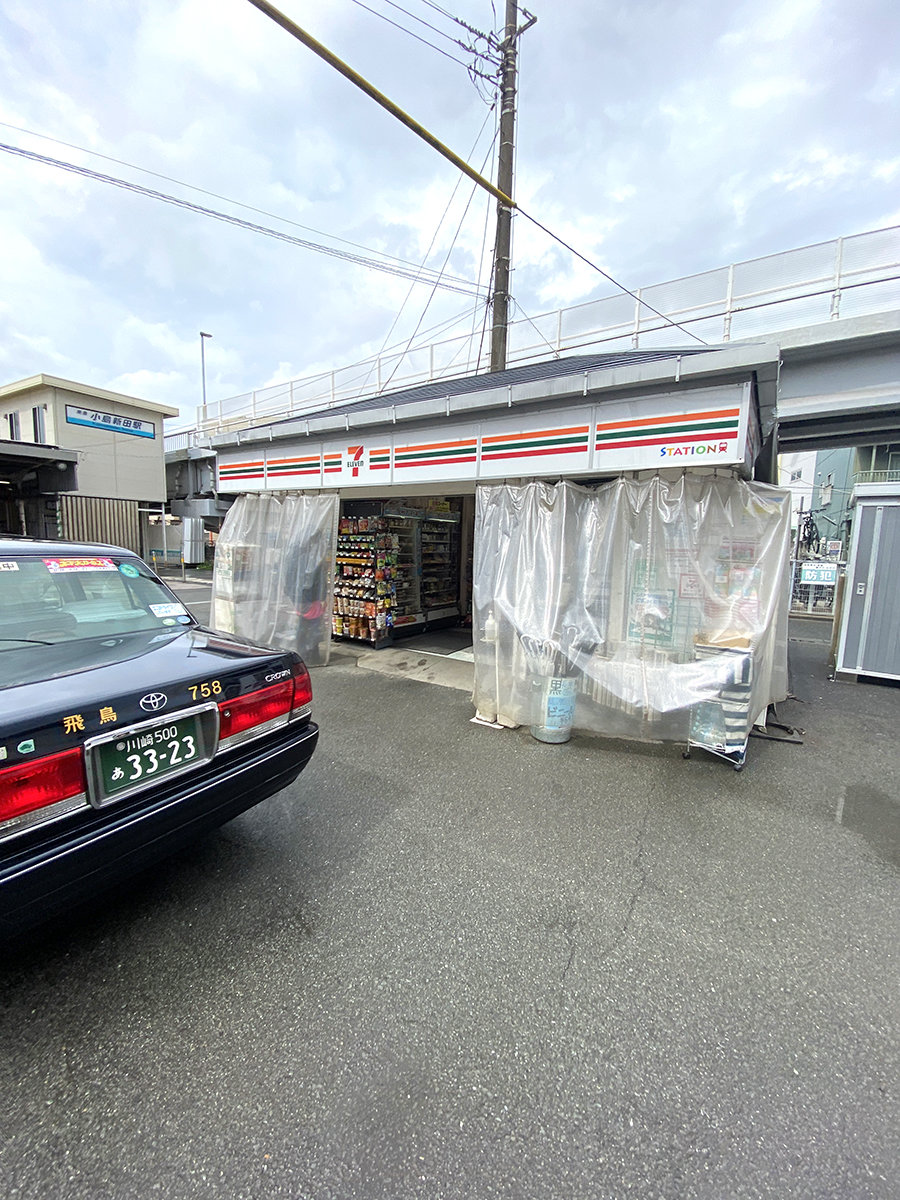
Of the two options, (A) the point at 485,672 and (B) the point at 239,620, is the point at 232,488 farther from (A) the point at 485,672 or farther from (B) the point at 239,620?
(A) the point at 485,672

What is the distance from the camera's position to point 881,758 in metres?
4.08

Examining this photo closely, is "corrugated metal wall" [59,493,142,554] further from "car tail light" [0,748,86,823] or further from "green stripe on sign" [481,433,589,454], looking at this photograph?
"car tail light" [0,748,86,823]

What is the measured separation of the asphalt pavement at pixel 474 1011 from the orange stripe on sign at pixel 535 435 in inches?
123

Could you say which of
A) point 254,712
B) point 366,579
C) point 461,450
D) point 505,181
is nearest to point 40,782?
point 254,712

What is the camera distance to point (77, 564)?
A: 2816 millimetres

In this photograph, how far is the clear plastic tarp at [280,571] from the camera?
6.52 meters

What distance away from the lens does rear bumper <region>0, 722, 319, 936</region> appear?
1601mm

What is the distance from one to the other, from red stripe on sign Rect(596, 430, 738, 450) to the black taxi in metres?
3.22

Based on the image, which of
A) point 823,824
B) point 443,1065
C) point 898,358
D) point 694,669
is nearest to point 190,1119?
point 443,1065

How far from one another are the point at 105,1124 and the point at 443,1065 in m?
1.00

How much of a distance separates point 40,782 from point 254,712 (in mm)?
867

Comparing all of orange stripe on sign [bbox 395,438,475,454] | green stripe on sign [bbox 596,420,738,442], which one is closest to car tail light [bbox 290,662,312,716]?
green stripe on sign [bbox 596,420,738,442]

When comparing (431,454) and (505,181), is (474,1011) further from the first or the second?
(505,181)

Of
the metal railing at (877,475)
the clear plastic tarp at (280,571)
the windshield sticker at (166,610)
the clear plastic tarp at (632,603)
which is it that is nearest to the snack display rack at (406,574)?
the clear plastic tarp at (280,571)
